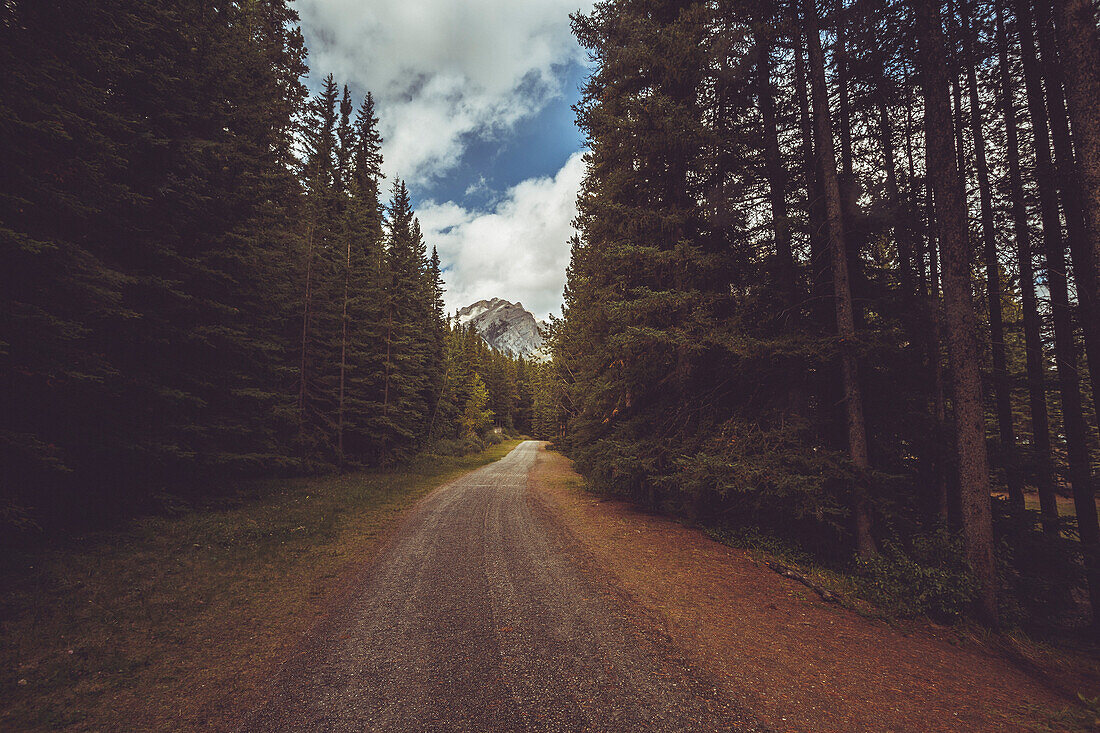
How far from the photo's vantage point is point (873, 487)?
7.31m

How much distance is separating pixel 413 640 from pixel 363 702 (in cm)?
112

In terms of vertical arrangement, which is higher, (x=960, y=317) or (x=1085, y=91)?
(x=1085, y=91)

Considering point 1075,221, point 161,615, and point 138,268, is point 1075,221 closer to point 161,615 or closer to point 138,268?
point 161,615

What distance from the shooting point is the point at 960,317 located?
655 cm

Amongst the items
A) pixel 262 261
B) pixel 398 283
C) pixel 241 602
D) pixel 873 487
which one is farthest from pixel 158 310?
pixel 873 487

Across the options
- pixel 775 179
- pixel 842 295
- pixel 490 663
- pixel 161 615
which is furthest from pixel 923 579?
pixel 161 615

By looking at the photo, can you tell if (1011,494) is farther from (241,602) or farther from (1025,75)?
(241,602)

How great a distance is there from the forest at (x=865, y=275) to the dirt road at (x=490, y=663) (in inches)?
157

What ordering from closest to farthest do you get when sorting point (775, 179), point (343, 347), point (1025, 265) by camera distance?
point (1025, 265) < point (775, 179) < point (343, 347)

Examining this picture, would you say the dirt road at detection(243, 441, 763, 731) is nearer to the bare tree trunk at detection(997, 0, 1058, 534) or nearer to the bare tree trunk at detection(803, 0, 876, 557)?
the bare tree trunk at detection(803, 0, 876, 557)

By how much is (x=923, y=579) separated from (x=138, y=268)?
1676 cm

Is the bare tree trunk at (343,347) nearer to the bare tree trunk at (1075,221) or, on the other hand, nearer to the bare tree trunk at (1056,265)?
the bare tree trunk at (1075,221)

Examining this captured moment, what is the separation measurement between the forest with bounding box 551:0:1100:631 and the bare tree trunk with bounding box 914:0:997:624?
0.11 ft

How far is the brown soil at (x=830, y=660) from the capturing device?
3.76 metres
